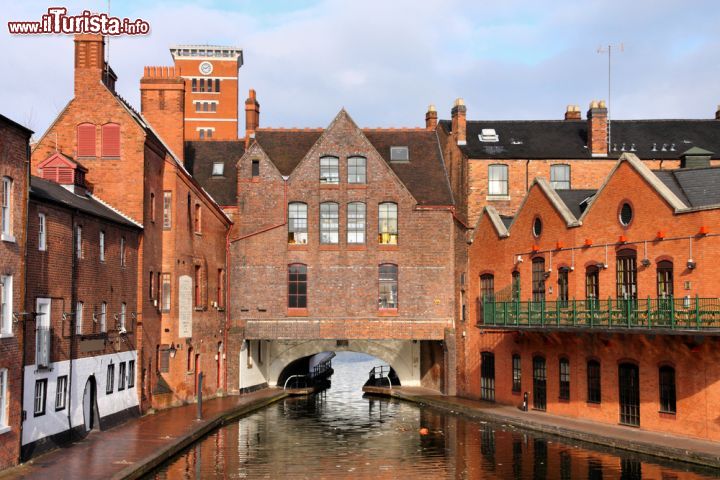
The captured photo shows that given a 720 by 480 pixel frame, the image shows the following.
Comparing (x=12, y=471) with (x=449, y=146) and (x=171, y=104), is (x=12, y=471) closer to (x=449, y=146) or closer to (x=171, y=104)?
(x=171, y=104)

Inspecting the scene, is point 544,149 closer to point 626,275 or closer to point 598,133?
point 598,133

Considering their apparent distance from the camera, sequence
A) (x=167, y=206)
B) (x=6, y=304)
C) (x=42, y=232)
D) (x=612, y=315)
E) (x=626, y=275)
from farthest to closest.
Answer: (x=167, y=206) < (x=626, y=275) < (x=612, y=315) < (x=42, y=232) < (x=6, y=304)

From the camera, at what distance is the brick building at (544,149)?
44.9m

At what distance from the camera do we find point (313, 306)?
44.6 m

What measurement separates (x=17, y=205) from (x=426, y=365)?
30.9 meters

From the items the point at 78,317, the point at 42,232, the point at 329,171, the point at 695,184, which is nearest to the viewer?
the point at 42,232

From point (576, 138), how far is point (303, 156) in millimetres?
15216

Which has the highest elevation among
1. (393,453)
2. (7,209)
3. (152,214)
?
(152,214)

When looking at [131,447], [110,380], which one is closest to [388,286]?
[110,380]

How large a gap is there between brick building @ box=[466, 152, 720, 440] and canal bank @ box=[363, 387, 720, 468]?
0.92 m

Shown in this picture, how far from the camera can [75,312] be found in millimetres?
27781

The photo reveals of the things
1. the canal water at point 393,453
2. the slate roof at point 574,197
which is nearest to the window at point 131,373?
the canal water at point 393,453

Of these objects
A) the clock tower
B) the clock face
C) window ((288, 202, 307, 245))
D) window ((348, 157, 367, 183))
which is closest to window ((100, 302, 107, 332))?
window ((288, 202, 307, 245))

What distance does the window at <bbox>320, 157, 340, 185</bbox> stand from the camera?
45.4m
